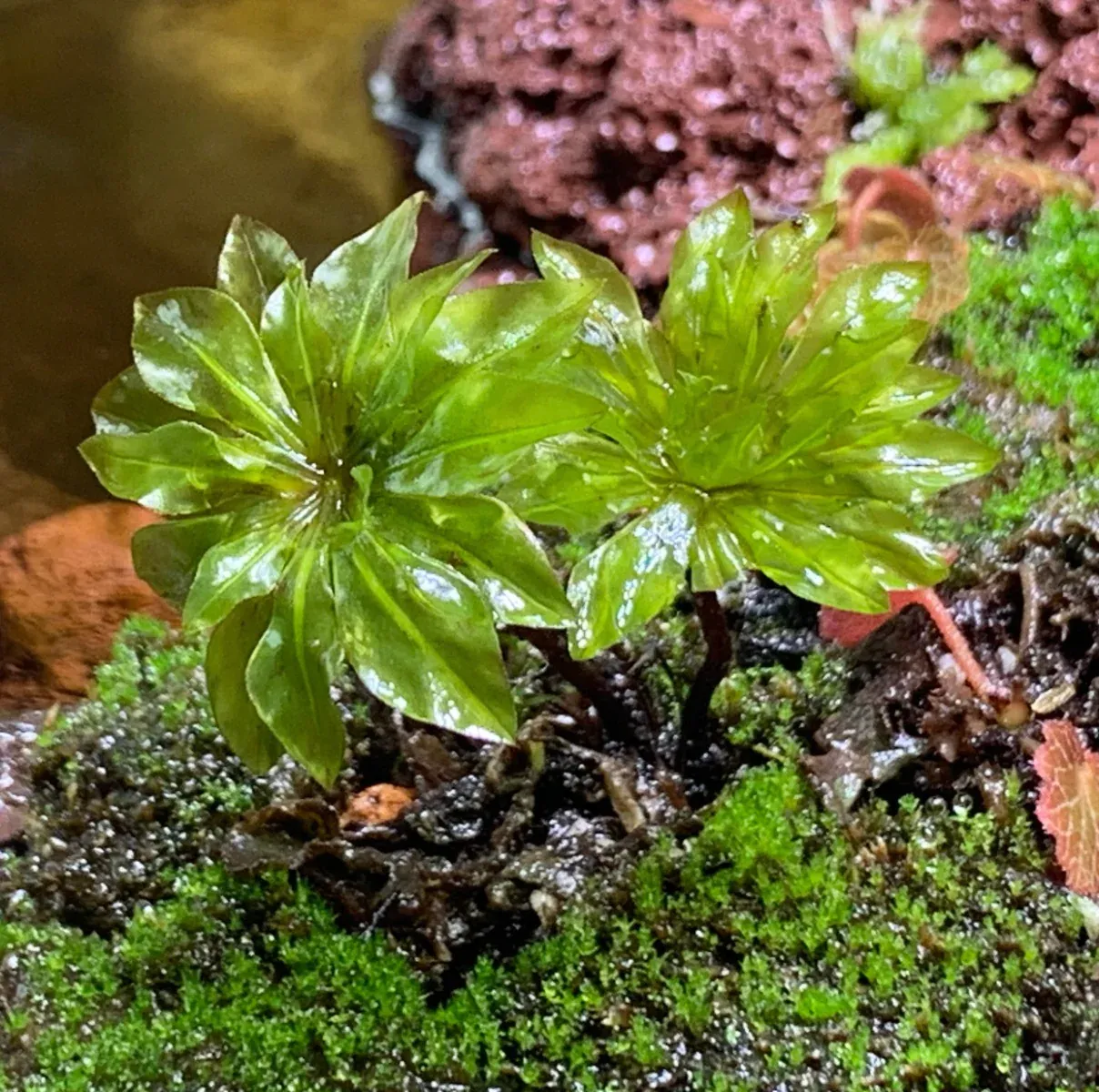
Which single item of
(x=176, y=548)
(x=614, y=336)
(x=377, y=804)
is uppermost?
(x=614, y=336)

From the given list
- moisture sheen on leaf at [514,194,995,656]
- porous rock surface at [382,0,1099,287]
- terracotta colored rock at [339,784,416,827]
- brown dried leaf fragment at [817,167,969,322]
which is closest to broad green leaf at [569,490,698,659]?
moisture sheen on leaf at [514,194,995,656]

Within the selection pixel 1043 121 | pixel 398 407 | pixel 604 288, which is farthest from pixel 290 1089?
pixel 1043 121

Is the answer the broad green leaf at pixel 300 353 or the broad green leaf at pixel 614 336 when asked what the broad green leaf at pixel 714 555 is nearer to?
the broad green leaf at pixel 614 336

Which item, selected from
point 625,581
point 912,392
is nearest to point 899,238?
point 912,392

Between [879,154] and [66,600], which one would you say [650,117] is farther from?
[66,600]

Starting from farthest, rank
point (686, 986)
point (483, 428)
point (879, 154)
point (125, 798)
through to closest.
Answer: point (879, 154)
point (125, 798)
point (686, 986)
point (483, 428)

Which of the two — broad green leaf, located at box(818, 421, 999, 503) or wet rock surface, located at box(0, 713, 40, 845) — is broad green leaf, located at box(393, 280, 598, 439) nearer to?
broad green leaf, located at box(818, 421, 999, 503)

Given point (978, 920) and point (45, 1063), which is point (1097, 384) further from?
point (45, 1063)

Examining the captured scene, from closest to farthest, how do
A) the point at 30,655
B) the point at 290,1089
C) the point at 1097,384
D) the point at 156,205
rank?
the point at 290,1089, the point at 1097,384, the point at 30,655, the point at 156,205
